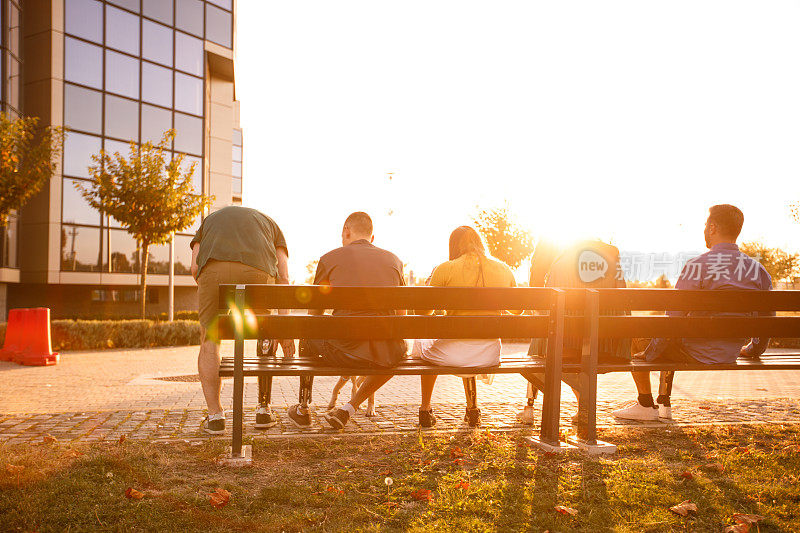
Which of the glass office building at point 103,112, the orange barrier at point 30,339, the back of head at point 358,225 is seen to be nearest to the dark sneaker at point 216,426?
the back of head at point 358,225

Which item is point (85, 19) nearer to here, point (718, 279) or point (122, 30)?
point (122, 30)

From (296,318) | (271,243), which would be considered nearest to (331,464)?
(296,318)

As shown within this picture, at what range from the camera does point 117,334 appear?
627 inches

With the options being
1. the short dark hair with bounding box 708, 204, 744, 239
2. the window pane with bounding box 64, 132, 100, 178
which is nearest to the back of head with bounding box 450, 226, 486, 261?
the short dark hair with bounding box 708, 204, 744, 239

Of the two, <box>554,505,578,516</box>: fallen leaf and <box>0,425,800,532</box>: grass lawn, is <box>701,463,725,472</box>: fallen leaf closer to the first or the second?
<box>0,425,800,532</box>: grass lawn

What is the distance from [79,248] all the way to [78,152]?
12.2 feet

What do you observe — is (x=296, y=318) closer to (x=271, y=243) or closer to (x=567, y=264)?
(x=271, y=243)

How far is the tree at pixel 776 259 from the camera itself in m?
53.3

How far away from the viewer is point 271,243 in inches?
219

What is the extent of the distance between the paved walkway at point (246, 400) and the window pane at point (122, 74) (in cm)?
1863

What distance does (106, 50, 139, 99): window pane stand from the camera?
1070 inches

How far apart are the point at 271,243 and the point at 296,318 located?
1.34 metres

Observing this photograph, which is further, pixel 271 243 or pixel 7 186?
pixel 7 186

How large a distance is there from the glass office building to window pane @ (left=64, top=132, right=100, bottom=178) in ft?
0.13
